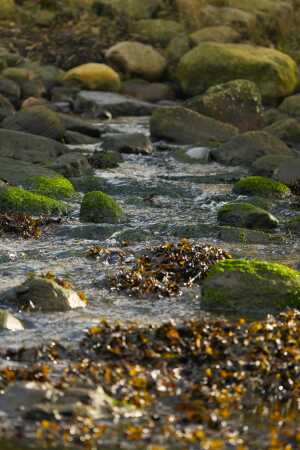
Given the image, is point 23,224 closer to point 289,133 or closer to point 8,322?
point 8,322

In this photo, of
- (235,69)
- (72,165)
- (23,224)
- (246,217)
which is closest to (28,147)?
(72,165)

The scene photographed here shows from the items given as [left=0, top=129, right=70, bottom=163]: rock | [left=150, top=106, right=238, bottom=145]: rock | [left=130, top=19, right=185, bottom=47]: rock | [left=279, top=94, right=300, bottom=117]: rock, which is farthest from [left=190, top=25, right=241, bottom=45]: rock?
[left=0, top=129, right=70, bottom=163]: rock

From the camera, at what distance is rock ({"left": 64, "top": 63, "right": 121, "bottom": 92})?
102ft

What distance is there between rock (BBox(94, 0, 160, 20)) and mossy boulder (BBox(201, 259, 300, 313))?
98.1 feet

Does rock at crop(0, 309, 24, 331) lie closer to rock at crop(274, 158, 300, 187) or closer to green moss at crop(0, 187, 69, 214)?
green moss at crop(0, 187, 69, 214)

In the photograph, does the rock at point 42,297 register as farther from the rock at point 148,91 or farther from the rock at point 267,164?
the rock at point 148,91

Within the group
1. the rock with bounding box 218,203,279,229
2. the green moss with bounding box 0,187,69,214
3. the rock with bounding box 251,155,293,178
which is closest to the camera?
the rock with bounding box 218,203,279,229

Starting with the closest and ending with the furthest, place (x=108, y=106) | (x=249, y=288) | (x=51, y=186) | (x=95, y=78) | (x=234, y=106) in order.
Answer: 1. (x=249, y=288)
2. (x=51, y=186)
3. (x=234, y=106)
4. (x=108, y=106)
5. (x=95, y=78)

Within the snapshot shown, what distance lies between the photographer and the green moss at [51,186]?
53.4ft

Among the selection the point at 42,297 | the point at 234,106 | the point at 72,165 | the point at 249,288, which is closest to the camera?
the point at 42,297

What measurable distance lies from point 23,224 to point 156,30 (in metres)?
24.8

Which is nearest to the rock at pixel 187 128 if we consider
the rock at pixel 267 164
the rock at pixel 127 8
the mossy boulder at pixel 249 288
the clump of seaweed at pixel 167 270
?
the rock at pixel 267 164

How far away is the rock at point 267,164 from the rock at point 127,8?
808 inches

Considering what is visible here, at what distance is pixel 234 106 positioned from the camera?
25344 millimetres
